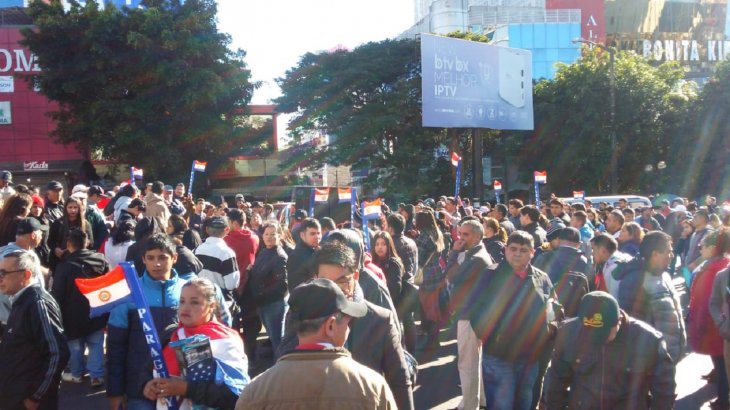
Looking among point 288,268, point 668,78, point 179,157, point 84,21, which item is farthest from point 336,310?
point 668,78

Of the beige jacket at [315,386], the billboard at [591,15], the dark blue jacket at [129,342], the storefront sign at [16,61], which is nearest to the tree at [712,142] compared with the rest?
the billboard at [591,15]

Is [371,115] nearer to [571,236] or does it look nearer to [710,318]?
[571,236]

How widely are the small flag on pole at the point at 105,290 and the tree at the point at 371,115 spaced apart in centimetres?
2990

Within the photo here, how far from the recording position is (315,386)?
2312 millimetres

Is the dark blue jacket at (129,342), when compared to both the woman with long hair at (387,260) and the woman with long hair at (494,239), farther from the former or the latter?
the woman with long hair at (494,239)

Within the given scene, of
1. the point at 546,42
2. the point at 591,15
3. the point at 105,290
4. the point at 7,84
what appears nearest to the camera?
the point at 105,290

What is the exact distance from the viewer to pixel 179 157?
95.7 ft

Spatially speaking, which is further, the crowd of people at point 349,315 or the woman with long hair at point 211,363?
the woman with long hair at point 211,363

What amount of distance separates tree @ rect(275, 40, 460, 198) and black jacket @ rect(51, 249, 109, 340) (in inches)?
1077

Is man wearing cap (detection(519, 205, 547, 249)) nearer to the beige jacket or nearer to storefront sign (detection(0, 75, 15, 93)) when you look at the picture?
the beige jacket

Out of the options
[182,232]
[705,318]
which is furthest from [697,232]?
[182,232]

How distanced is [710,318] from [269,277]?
4.13 meters

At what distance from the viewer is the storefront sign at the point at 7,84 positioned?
1396 inches

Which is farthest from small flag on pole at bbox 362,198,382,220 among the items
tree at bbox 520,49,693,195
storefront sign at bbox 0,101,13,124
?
storefront sign at bbox 0,101,13,124
